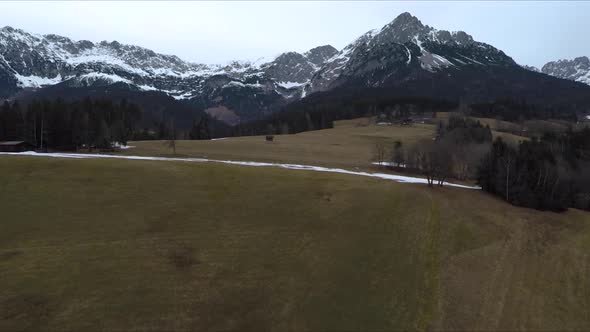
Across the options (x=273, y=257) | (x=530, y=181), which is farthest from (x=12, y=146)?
(x=530, y=181)

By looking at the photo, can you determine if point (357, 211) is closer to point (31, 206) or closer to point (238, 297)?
point (238, 297)

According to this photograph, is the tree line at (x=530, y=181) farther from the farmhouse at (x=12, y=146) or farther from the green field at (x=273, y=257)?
the farmhouse at (x=12, y=146)

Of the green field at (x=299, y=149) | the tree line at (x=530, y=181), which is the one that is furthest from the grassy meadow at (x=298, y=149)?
the tree line at (x=530, y=181)

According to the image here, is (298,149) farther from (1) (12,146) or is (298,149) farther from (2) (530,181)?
(1) (12,146)

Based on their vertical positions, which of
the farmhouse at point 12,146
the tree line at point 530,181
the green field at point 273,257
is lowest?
the green field at point 273,257

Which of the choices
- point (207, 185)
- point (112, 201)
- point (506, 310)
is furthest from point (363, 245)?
point (112, 201)

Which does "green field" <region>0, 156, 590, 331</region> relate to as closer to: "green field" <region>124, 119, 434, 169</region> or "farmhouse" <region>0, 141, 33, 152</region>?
"farmhouse" <region>0, 141, 33, 152</region>

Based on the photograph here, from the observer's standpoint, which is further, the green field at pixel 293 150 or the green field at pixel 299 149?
the green field at pixel 293 150

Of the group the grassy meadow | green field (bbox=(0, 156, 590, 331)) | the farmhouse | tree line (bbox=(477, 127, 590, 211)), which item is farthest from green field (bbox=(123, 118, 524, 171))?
green field (bbox=(0, 156, 590, 331))
